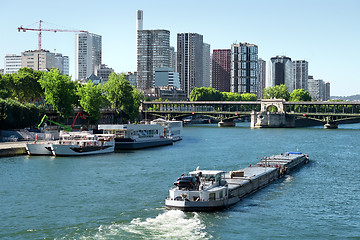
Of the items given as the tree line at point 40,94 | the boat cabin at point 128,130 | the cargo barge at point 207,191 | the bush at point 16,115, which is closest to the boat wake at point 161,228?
the cargo barge at point 207,191

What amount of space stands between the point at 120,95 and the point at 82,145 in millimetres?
69700

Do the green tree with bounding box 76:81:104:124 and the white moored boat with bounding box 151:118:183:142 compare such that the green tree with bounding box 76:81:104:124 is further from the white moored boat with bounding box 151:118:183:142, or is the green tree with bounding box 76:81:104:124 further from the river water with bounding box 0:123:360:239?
the river water with bounding box 0:123:360:239

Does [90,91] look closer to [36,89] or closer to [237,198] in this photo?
[36,89]

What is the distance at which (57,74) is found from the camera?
109188 mm

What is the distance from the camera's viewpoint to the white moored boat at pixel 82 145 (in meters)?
76.1

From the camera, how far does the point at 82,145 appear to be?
3086 inches

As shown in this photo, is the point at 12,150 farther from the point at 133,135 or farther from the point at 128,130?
the point at 133,135

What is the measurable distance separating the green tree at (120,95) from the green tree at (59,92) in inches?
1356

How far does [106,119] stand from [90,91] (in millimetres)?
28670

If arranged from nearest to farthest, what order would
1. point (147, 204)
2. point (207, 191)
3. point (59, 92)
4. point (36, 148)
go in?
1. point (207, 191)
2. point (147, 204)
3. point (36, 148)
4. point (59, 92)

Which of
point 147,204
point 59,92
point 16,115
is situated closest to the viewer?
point 147,204

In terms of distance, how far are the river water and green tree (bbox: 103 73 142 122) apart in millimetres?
75486

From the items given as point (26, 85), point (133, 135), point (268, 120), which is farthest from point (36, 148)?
point (268, 120)

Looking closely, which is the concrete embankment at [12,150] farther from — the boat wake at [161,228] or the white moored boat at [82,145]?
the boat wake at [161,228]
